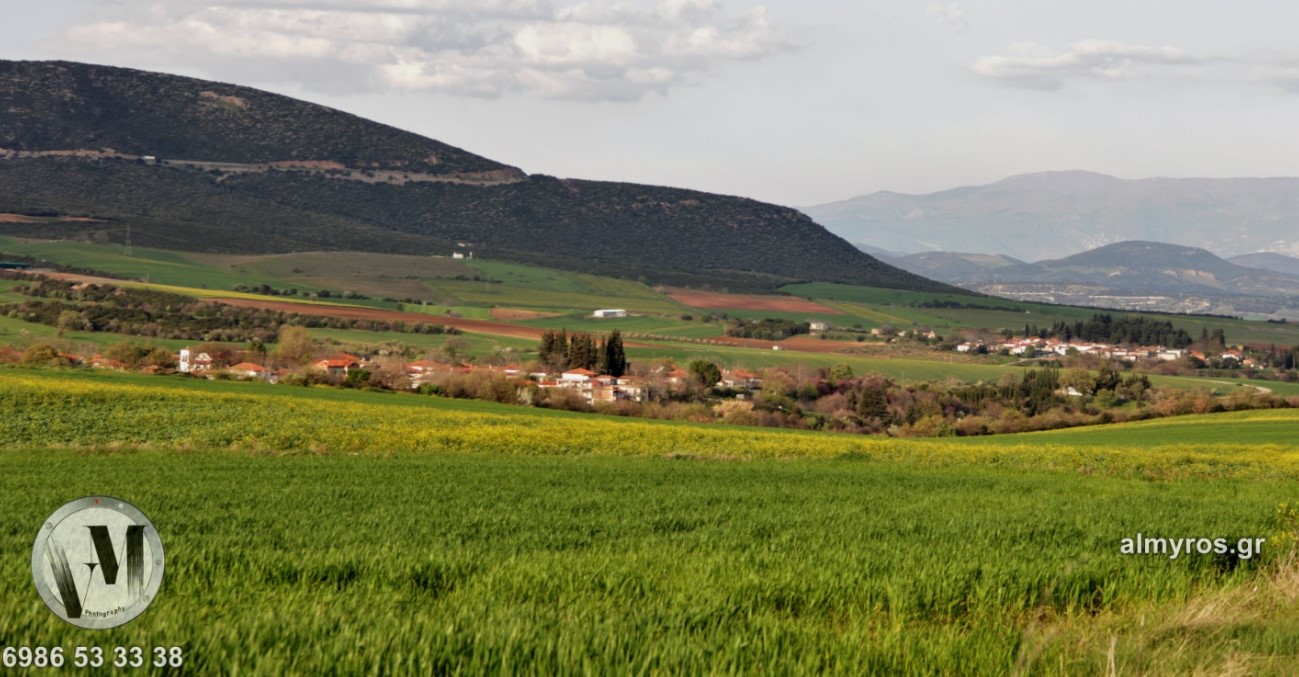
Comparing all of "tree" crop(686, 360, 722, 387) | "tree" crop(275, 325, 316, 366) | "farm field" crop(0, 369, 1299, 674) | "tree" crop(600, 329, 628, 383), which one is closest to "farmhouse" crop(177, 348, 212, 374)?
"tree" crop(275, 325, 316, 366)

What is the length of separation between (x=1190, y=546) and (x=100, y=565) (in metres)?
10.8

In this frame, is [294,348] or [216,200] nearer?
[294,348]

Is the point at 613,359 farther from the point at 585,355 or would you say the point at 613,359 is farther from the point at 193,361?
the point at 193,361

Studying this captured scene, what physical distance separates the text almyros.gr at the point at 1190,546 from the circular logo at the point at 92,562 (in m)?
9.63

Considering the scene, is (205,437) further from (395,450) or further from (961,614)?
(961,614)

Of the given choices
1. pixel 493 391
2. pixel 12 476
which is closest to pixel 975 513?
pixel 12 476

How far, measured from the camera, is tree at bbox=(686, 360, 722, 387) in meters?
70.4

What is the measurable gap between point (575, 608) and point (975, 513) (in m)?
10.6

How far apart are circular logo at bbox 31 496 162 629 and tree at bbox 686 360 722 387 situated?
63.2m

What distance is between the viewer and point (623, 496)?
1953 cm

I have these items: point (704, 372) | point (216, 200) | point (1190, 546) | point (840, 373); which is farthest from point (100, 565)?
point (216, 200)

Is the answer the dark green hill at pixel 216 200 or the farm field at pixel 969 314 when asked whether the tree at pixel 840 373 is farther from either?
the dark green hill at pixel 216 200

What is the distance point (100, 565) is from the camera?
6254mm

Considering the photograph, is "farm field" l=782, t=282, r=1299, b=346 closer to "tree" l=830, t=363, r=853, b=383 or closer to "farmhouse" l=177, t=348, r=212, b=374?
"tree" l=830, t=363, r=853, b=383
